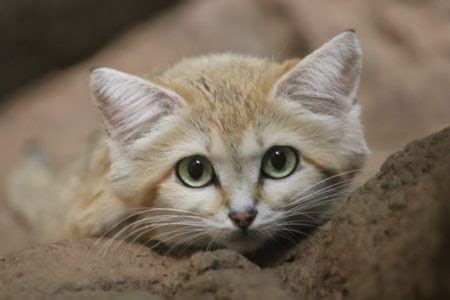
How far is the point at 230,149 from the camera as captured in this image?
2.46 m

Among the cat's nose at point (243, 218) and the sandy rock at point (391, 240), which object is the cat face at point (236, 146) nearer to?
the cat's nose at point (243, 218)

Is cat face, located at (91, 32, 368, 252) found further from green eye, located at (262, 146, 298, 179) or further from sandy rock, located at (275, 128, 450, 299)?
sandy rock, located at (275, 128, 450, 299)

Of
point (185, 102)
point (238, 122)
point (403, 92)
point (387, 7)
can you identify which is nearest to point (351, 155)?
point (238, 122)

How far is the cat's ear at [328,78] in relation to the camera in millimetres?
2621

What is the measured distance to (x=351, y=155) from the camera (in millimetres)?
2713

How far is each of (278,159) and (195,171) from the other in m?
0.30

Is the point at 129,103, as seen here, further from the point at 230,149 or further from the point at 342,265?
the point at 342,265

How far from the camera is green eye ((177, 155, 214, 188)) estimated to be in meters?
2.51

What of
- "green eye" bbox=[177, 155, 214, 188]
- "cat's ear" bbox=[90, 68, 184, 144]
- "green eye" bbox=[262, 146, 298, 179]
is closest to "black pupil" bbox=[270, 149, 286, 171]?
"green eye" bbox=[262, 146, 298, 179]

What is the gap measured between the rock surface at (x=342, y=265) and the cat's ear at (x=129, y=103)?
0.54 m

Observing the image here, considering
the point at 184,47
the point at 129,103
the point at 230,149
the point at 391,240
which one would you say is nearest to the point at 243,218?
the point at 230,149

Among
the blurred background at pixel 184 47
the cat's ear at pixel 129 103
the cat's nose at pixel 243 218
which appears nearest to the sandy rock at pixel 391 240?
the cat's nose at pixel 243 218

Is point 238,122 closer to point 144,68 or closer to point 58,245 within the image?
point 58,245

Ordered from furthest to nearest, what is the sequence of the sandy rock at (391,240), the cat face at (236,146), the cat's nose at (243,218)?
1. the cat face at (236,146)
2. the cat's nose at (243,218)
3. the sandy rock at (391,240)
